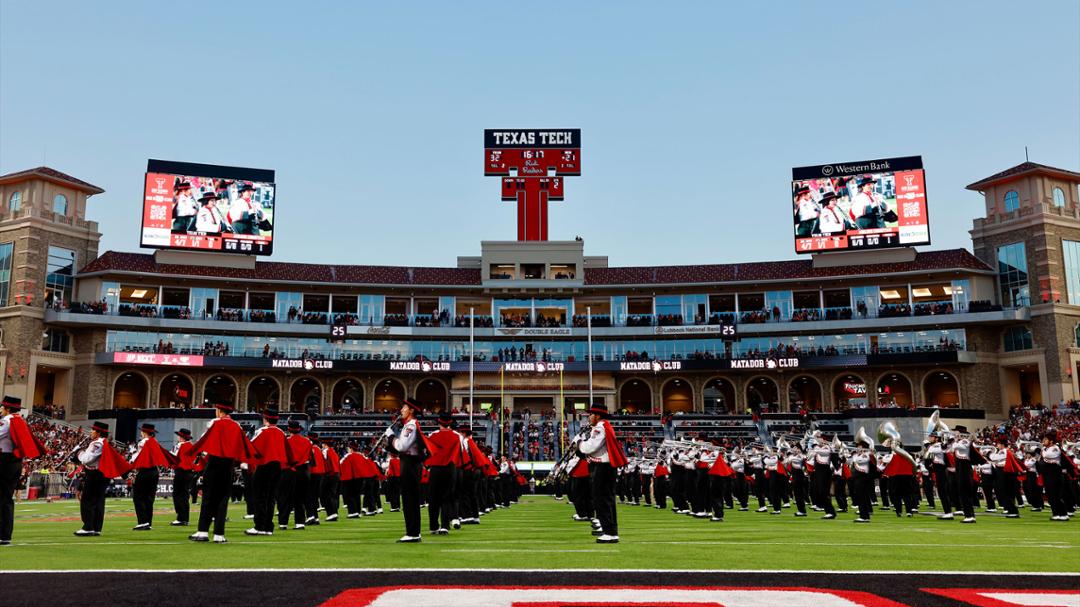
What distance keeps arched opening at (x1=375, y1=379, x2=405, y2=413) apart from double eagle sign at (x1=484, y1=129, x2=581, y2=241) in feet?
49.7

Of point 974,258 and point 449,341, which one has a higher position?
point 974,258

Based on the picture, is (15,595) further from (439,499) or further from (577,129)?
(577,129)

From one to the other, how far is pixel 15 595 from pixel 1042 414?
56723mm

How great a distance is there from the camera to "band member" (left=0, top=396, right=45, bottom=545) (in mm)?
11156

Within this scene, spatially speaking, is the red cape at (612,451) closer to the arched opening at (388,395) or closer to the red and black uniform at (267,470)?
the red and black uniform at (267,470)

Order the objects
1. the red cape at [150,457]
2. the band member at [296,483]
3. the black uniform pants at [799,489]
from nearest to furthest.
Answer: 1. the red cape at [150,457]
2. the band member at [296,483]
3. the black uniform pants at [799,489]

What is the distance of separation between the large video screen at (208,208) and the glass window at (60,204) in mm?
5473

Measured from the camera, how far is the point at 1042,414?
169 ft

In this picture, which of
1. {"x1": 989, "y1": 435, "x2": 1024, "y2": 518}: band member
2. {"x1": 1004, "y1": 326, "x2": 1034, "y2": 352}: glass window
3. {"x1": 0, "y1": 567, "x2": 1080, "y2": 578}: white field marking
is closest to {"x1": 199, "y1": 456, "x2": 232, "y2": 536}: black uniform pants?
{"x1": 0, "y1": 567, "x2": 1080, "y2": 578}: white field marking

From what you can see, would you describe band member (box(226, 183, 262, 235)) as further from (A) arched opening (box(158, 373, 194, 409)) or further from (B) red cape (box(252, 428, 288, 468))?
(B) red cape (box(252, 428, 288, 468))

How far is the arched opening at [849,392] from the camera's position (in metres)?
57.8

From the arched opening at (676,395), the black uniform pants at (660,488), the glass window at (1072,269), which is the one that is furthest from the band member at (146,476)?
the glass window at (1072,269)

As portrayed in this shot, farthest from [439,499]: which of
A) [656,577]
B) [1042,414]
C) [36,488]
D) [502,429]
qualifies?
[1042,414]

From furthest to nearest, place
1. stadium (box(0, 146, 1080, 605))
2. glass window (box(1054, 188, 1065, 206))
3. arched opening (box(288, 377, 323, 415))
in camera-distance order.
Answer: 1. arched opening (box(288, 377, 323, 415))
2. glass window (box(1054, 188, 1065, 206))
3. stadium (box(0, 146, 1080, 605))
